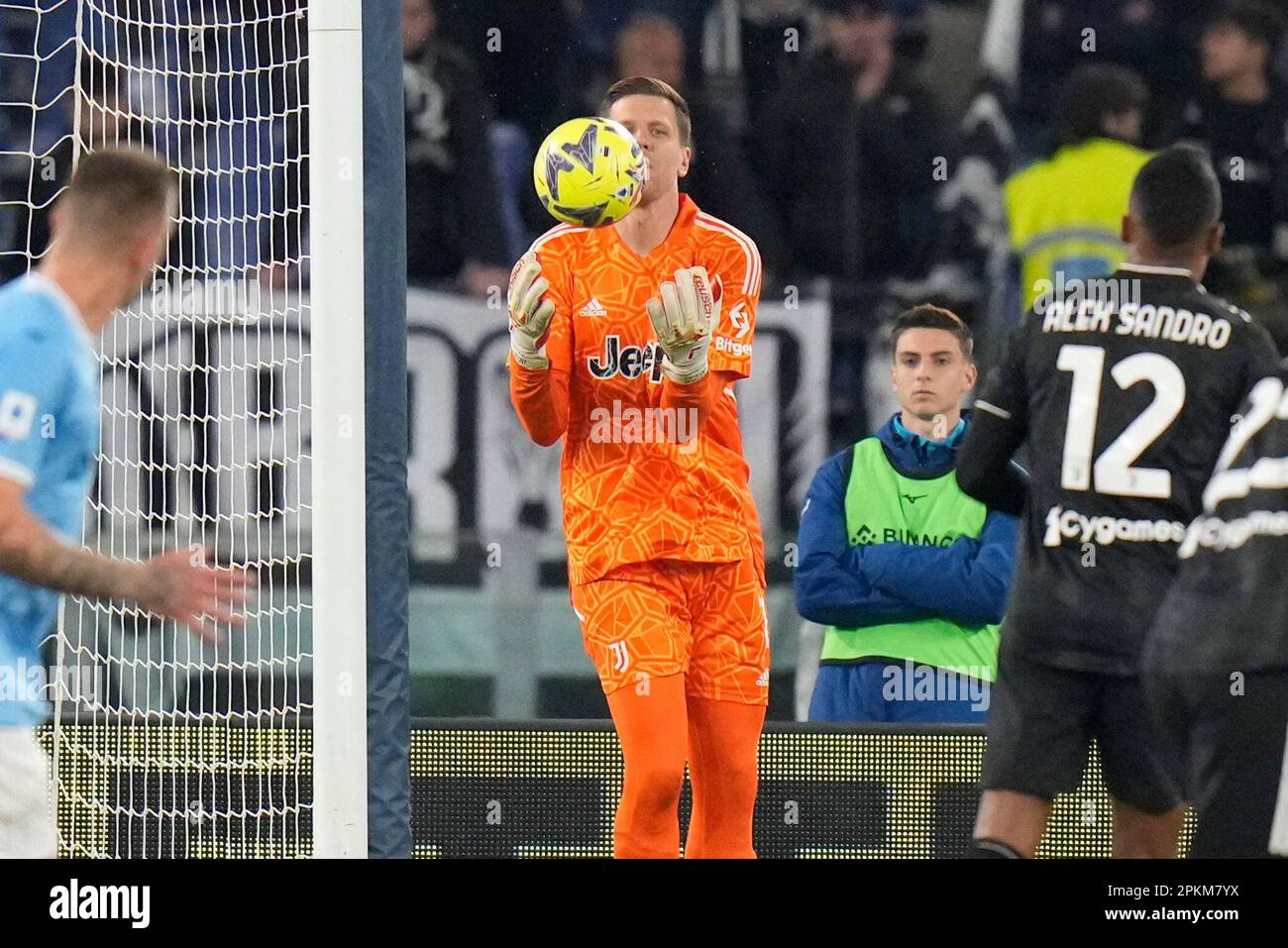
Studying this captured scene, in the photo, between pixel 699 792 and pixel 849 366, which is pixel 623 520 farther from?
pixel 849 366

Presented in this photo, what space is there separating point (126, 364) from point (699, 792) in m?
2.19

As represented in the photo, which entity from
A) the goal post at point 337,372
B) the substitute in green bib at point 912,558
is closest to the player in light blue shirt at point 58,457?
the goal post at point 337,372

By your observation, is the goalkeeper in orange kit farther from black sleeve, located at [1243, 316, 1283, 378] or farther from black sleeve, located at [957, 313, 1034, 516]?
black sleeve, located at [1243, 316, 1283, 378]

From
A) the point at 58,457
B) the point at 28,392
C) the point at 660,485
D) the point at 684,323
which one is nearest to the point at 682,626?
the point at 660,485

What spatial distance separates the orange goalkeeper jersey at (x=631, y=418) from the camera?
4.80 metres

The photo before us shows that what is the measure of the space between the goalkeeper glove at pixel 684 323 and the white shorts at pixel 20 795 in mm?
1701

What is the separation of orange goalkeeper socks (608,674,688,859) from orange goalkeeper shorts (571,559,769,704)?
0.13 ft

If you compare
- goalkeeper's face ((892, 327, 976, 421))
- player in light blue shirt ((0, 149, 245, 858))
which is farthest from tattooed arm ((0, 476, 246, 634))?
goalkeeper's face ((892, 327, 976, 421))

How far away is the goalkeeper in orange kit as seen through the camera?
469cm

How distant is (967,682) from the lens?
577 centimetres

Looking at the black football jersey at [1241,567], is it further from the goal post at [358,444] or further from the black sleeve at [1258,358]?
the goal post at [358,444]

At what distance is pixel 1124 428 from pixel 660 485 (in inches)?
43.5

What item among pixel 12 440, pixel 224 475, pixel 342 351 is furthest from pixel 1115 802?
pixel 224 475

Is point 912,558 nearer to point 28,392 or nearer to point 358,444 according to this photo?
point 358,444
